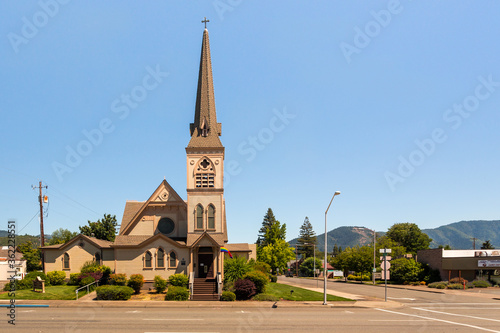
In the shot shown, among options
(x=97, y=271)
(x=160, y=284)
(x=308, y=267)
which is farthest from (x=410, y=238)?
(x=97, y=271)

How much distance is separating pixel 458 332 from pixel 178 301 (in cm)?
1995

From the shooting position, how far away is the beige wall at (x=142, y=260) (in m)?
37.0

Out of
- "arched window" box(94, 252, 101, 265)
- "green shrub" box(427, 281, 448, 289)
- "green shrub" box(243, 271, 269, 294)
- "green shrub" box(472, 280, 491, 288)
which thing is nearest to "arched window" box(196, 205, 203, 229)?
"green shrub" box(243, 271, 269, 294)

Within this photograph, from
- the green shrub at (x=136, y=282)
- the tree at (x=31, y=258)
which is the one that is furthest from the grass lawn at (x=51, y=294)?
the tree at (x=31, y=258)

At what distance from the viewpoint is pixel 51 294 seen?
32125 millimetres

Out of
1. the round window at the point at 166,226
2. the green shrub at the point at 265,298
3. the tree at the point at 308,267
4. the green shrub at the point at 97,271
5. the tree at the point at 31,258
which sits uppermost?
the round window at the point at 166,226

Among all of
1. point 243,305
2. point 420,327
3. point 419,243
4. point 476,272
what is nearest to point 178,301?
point 243,305

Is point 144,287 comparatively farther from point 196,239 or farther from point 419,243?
point 419,243

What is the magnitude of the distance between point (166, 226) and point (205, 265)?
6.73 metres

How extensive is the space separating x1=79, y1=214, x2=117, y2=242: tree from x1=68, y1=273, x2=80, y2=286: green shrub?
24.0m

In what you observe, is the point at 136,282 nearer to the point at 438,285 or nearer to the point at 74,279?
the point at 74,279

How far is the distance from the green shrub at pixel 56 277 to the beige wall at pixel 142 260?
566cm

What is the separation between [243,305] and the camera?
29031 millimetres

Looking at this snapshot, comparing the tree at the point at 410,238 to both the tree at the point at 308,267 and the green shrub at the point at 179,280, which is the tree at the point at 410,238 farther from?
the green shrub at the point at 179,280
